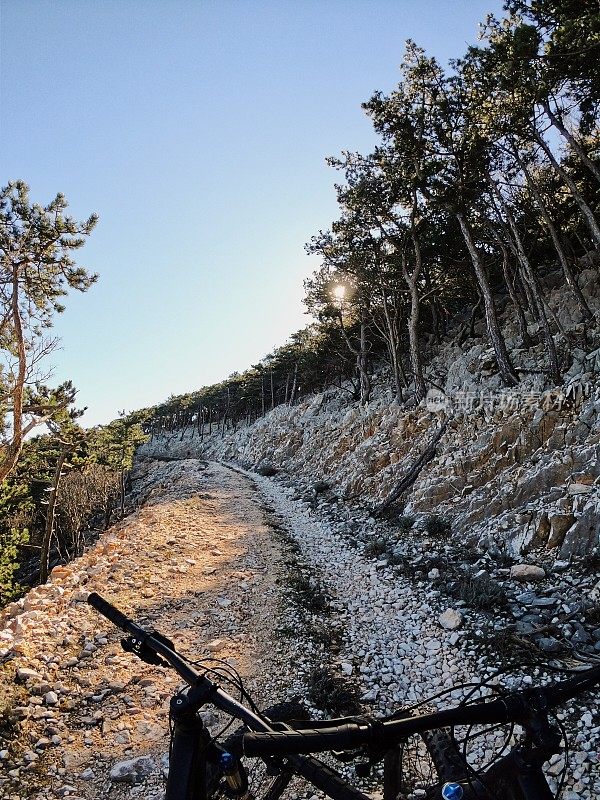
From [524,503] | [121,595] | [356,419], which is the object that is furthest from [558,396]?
[356,419]

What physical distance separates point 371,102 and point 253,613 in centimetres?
2112

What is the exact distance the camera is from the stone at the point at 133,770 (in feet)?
17.1

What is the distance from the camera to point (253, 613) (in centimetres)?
955

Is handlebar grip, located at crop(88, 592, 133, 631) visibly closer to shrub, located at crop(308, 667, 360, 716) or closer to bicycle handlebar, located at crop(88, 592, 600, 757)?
bicycle handlebar, located at crop(88, 592, 600, 757)

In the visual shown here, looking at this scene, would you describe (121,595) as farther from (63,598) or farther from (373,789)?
(373,789)

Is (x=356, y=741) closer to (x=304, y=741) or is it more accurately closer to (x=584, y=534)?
(x=304, y=741)

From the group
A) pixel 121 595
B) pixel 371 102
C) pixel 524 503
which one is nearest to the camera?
pixel 121 595

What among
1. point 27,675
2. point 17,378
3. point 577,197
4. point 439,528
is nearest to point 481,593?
point 439,528

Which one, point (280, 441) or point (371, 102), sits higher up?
point (371, 102)

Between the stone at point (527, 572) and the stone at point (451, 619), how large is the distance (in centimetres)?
169

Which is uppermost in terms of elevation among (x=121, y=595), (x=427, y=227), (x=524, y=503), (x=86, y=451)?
(x=427, y=227)

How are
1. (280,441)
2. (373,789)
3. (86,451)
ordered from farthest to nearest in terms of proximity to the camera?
(280,441) < (86,451) < (373,789)

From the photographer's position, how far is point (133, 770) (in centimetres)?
532

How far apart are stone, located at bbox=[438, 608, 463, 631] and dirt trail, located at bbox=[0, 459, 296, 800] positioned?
3.23 m
